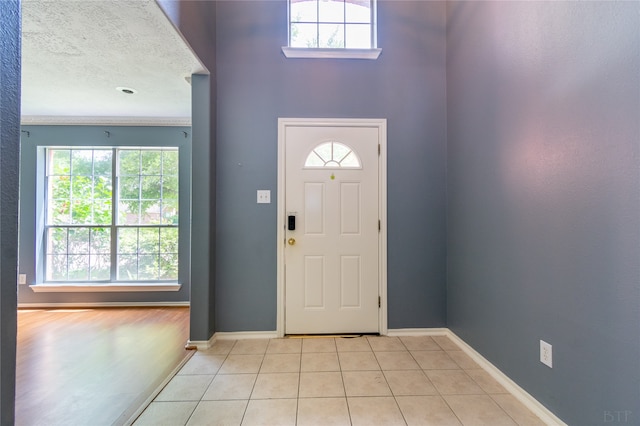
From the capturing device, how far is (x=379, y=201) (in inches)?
100

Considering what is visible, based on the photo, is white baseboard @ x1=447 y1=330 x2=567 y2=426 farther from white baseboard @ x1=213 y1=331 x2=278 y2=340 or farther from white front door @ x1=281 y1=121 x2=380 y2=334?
white baseboard @ x1=213 y1=331 x2=278 y2=340

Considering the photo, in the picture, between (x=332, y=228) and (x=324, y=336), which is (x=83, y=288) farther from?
(x=332, y=228)

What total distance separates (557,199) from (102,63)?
128 inches

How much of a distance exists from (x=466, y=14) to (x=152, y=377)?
3711mm

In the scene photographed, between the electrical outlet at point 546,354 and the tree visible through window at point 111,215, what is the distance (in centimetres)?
363

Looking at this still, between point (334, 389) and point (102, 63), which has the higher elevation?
point (102, 63)

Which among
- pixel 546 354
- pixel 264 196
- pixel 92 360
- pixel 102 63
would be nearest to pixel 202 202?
pixel 264 196

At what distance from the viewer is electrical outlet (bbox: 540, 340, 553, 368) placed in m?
1.48

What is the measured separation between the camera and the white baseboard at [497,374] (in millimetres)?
1487

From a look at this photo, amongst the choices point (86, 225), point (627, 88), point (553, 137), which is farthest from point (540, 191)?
point (86, 225)

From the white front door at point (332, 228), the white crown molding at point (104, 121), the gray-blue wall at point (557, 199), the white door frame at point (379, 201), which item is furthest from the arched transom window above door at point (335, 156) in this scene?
the white crown molding at point (104, 121)

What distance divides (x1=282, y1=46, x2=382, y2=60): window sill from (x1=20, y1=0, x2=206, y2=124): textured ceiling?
2.70 ft

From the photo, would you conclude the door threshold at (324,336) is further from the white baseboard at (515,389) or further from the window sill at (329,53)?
the window sill at (329,53)

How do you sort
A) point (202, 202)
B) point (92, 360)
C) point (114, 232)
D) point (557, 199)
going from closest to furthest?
point (557, 199)
point (92, 360)
point (202, 202)
point (114, 232)
